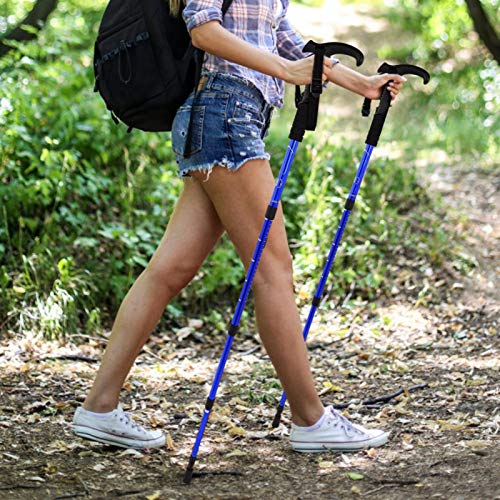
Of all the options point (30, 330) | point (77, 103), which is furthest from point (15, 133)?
point (30, 330)

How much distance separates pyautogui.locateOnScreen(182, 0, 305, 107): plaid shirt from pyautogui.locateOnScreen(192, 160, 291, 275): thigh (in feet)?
0.90

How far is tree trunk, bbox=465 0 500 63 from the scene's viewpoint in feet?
24.0

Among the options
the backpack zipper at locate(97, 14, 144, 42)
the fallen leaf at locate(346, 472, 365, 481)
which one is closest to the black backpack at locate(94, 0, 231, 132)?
the backpack zipper at locate(97, 14, 144, 42)

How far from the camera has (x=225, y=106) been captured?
296 centimetres

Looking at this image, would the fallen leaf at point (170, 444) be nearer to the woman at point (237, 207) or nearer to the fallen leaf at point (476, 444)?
the woman at point (237, 207)

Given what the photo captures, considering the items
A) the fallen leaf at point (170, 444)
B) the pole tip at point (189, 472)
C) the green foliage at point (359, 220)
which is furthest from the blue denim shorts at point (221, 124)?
the green foliage at point (359, 220)

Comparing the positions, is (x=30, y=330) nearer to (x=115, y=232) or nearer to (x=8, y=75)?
(x=115, y=232)

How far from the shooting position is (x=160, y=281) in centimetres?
322

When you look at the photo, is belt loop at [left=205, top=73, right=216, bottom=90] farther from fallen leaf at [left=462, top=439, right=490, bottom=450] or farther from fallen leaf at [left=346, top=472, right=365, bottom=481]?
fallen leaf at [left=462, top=439, right=490, bottom=450]

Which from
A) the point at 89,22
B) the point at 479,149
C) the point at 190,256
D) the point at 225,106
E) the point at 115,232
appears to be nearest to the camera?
the point at 225,106

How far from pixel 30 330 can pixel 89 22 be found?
471cm

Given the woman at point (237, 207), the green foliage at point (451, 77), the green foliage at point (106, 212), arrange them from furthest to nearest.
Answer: the green foliage at point (451, 77) → the green foliage at point (106, 212) → the woman at point (237, 207)

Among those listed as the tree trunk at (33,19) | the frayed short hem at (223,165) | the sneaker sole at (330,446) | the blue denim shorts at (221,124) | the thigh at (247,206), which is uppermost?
the tree trunk at (33,19)

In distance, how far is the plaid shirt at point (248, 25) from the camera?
284 centimetres
